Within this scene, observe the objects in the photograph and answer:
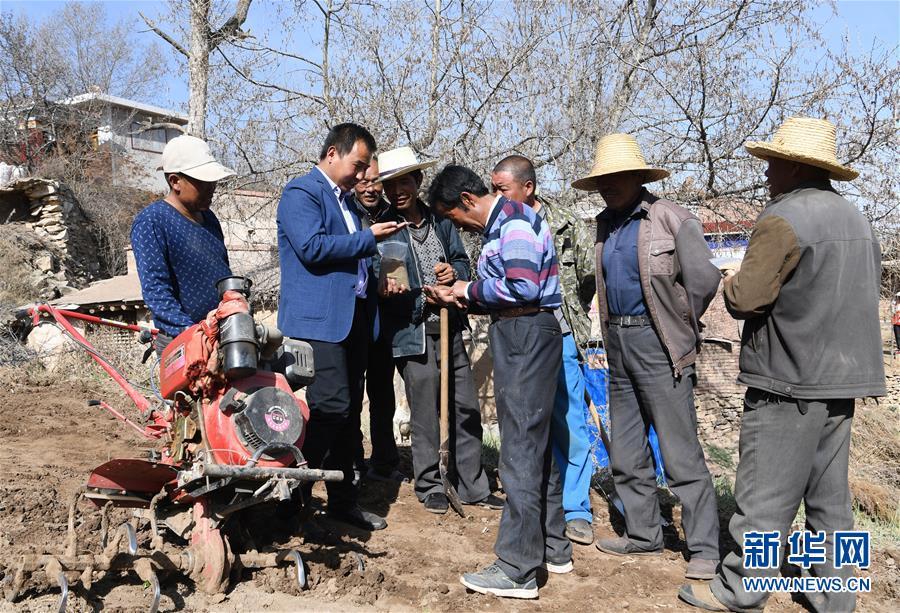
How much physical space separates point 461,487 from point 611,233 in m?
1.94

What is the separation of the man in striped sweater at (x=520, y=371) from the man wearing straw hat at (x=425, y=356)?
3.39ft

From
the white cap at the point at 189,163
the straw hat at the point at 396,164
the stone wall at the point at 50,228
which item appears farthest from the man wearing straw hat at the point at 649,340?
the stone wall at the point at 50,228

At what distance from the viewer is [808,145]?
321 cm

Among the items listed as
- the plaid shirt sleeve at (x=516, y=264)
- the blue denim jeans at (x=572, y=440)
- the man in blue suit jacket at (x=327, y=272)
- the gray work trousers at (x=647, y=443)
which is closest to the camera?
the plaid shirt sleeve at (x=516, y=264)

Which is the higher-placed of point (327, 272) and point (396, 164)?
point (396, 164)

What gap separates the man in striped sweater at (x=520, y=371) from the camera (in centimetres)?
334

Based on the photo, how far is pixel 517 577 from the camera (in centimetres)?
332

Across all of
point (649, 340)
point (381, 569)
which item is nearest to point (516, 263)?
point (649, 340)

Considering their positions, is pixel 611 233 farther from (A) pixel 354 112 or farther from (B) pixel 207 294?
(A) pixel 354 112

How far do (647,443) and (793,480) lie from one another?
921 mm

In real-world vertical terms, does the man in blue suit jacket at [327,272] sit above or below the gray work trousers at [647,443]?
above

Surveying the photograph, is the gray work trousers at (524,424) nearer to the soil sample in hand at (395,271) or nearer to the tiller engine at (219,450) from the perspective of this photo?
the tiller engine at (219,450)

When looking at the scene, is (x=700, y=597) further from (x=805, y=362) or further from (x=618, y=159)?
(x=618, y=159)

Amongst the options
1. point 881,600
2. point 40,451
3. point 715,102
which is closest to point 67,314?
point 40,451
